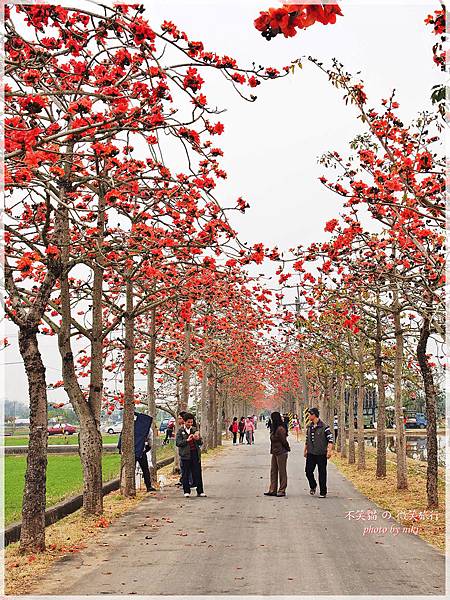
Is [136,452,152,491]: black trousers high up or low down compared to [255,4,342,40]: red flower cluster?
down

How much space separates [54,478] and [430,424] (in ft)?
44.0

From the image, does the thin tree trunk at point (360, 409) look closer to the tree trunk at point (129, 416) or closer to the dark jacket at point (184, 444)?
the dark jacket at point (184, 444)

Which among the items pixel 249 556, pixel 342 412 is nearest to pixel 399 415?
pixel 249 556

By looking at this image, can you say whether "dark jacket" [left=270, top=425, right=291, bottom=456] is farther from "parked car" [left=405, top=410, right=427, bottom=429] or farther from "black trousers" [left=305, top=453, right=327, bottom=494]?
"parked car" [left=405, top=410, right=427, bottom=429]

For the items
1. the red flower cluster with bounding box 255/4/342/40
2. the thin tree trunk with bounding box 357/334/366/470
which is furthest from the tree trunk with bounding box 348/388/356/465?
the red flower cluster with bounding box 255/4/342/40

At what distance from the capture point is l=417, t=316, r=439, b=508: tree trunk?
12781mm

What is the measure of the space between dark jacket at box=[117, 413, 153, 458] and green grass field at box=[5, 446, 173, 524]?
1.74 m

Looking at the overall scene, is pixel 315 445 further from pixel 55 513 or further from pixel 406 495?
pixel 55 513

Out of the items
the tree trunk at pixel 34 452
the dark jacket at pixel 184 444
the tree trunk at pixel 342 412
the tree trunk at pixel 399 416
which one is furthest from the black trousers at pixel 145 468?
the tree trunk at pixel 342 412

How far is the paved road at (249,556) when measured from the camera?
7.54 meters

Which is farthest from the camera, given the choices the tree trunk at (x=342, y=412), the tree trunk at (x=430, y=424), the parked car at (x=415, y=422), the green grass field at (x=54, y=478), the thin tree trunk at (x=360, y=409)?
the parked car at (x=415, y=422)

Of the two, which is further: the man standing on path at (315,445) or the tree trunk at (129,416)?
the man standing on path at (315,445)

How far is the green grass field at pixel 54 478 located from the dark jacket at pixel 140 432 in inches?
68.4

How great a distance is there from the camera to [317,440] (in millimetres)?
15562
